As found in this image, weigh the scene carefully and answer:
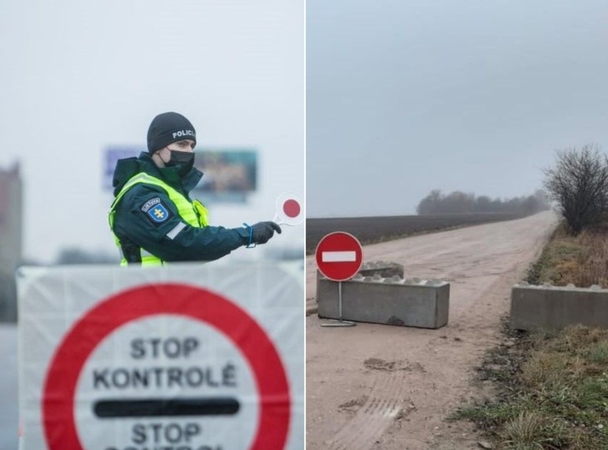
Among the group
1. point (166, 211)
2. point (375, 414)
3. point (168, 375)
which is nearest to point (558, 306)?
point (375, 414)

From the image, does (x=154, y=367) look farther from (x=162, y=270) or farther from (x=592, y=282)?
(x=592, y=282)

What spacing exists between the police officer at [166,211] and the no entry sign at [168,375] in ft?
0.24

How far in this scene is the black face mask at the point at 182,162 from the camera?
151 cm

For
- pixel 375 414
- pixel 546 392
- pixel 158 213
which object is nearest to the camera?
pixel 158 213

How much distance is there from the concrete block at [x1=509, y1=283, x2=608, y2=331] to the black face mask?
24.2ft

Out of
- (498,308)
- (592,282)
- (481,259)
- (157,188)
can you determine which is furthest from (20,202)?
(481,259)

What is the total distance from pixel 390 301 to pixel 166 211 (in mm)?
7438

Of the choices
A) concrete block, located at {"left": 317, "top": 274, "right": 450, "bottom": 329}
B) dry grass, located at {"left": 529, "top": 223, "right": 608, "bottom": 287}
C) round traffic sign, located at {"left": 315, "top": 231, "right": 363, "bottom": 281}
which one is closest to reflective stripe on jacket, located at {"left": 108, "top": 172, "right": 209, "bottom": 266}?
round traffic sign, located at {"left": 315, "top": 231, "right": 363, "bottom": 281}

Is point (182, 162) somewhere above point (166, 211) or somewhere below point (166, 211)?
above

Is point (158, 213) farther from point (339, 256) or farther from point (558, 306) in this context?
point (558, 306)

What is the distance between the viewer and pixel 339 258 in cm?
846

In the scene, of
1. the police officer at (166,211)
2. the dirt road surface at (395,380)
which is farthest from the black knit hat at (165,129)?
the dirt road surface at (395,380)

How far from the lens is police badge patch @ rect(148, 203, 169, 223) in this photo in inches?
58.6

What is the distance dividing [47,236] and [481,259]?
70.8 ft
